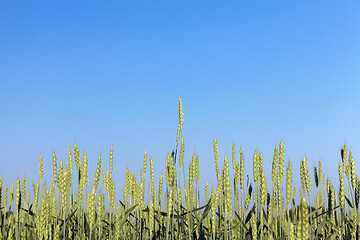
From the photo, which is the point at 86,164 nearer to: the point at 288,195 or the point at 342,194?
the point at 288,195

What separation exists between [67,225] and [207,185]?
0.98 meters

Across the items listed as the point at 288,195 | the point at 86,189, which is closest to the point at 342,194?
the point at 288,195

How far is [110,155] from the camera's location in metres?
2.35

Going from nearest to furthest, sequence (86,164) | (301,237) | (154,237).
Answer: (301,237) < (86,164) < (154,237)

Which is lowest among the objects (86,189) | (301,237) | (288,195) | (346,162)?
(301,237)

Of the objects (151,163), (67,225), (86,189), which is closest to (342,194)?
(151,163)

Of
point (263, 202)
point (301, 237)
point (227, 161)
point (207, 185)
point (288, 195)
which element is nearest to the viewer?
point (301, 237)

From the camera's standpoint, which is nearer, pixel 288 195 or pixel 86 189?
pixel 288 195

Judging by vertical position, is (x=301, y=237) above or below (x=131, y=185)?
below

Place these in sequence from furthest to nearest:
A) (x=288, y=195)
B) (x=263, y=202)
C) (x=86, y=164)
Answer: (x=86, y=164), (x=263, y=202), (x=288, y=195)

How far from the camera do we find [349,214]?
2.78 meters

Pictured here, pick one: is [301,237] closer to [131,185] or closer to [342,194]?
[342,194]

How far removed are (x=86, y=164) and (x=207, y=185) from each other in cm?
88

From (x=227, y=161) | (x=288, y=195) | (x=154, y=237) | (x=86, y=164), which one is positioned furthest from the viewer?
(x=154, y=237)
